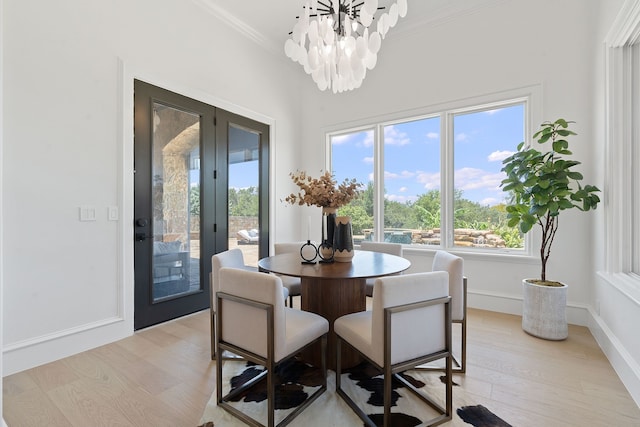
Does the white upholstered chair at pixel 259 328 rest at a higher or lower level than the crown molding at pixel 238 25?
lower

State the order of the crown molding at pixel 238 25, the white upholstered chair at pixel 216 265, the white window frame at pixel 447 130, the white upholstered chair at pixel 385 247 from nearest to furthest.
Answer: the white upholstered chair at pixel 216 265 → the white upholstered chair at pixel 385 247 → the white window frame at pixel 447 130 → the crown molding at pixel 238 25

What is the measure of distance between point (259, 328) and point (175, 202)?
7.11ft

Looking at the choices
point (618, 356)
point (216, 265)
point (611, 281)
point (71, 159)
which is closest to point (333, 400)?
point (216, 265)

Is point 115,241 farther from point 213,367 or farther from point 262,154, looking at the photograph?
point 262,154

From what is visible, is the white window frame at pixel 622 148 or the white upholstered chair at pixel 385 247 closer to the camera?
the white window frame at pixel 622 148

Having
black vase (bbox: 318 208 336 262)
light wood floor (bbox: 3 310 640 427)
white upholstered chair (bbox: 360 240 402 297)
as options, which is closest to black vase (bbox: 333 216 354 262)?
black vase (bbox: 318 208 336 262)

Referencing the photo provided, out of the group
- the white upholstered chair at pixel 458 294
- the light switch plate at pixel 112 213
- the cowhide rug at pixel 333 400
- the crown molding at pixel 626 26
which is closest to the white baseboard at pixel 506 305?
the white upholstered chair at pixel 458 294

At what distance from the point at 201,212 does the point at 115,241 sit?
92 cm

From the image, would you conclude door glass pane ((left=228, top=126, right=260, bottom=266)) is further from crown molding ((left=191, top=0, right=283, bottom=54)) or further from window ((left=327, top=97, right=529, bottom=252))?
window ((left=327, top=97, right=529, bottom=252))

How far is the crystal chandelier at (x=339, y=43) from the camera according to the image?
213 centimetres

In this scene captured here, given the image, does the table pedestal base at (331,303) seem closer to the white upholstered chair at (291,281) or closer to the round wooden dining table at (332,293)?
the round wooden dining table at (332,293)

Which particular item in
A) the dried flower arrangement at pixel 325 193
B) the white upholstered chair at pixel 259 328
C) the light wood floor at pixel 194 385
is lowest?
the light wood floor at pixel 194 385

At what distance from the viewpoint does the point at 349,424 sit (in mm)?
1618

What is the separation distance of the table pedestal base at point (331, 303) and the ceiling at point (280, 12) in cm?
313
